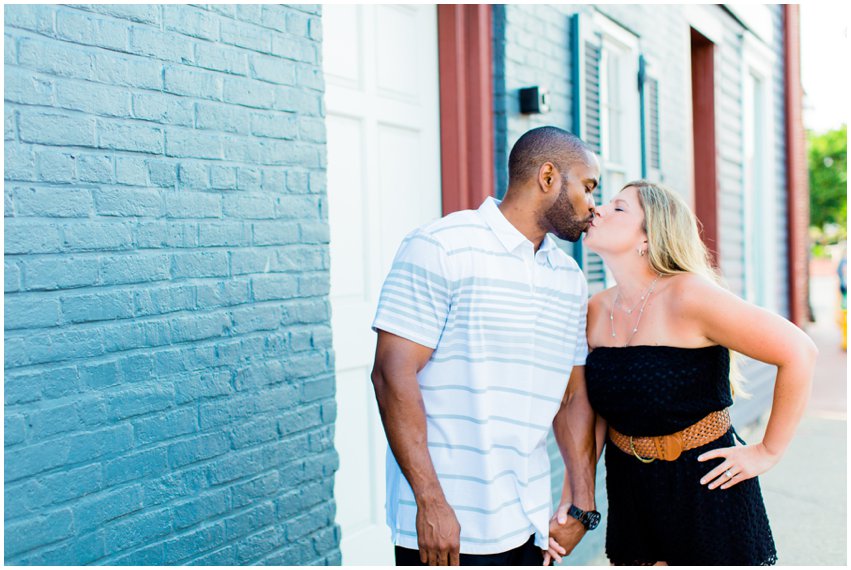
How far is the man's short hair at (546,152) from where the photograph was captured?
229cm

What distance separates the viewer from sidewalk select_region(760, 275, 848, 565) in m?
4.50

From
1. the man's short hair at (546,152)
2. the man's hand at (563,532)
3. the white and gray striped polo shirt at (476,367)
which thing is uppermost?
the man's short hair at (546,152)

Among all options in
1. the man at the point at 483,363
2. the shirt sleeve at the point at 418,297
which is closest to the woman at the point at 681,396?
the man at the point at 483,363

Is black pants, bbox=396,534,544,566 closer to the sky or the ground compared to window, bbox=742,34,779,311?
closer to the ground

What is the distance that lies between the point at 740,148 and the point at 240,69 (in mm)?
6537

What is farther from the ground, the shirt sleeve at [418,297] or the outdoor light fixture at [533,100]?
the outdoor light fixture at [533,100]

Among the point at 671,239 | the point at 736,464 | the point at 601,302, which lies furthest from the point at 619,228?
the point at 736,464

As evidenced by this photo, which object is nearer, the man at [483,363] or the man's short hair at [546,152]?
the man at [483,363]

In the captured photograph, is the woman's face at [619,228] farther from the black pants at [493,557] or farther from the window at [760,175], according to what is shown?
the window at [760,175]

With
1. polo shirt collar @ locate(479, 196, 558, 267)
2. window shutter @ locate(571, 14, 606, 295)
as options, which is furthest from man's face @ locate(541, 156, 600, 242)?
window shutter @ locate(571, 14, 606, 295)

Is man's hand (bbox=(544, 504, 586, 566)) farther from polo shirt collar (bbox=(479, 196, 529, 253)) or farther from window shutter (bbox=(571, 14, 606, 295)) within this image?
window shutter (bbox=(571, 14, 606, 295))

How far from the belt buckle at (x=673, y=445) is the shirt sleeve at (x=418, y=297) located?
0.90m

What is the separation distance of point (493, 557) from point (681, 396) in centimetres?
78

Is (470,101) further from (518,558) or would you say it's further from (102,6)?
(518,558)
